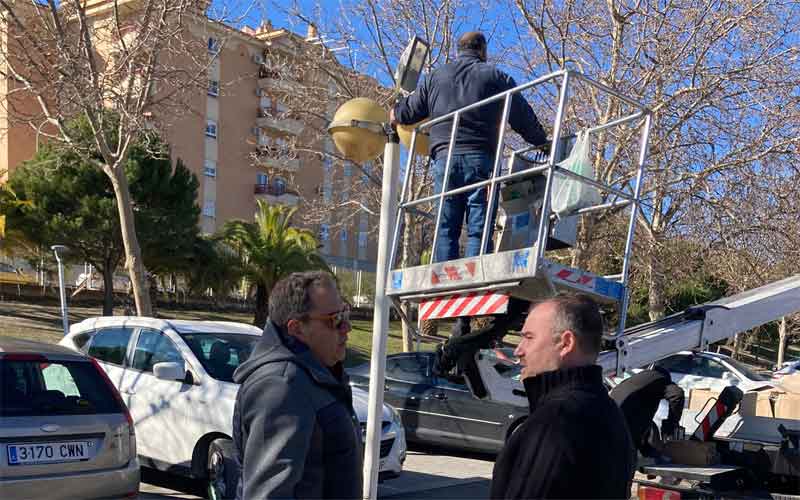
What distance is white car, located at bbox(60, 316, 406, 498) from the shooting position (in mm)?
7473

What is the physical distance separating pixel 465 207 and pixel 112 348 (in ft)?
17.2

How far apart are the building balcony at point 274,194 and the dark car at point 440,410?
3402 centimetres

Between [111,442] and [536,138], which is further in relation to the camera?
[111,442]

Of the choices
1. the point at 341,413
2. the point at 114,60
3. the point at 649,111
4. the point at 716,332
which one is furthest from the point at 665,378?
the point at 114,60

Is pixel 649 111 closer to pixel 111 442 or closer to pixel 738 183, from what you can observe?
pixel 111 442

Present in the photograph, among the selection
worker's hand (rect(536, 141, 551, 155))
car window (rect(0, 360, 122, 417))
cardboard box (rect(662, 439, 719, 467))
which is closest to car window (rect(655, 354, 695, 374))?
cardboard box (rect(662, 439, 719, 467))

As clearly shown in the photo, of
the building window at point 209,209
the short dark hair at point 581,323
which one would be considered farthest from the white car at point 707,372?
the building window at point 209,209

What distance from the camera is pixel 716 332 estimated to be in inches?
235

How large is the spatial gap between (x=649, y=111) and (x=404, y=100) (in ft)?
4.97

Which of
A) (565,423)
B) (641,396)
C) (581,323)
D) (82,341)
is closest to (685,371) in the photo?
(641,396)

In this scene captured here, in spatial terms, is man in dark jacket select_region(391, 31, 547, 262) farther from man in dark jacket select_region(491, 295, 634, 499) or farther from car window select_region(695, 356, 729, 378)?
car window select_region(695, 356, 729, 378)

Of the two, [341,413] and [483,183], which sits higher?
[483,183]

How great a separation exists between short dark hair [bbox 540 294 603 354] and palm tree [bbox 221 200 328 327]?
75.9 ft

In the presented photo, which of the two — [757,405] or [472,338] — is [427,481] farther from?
[472,338]
